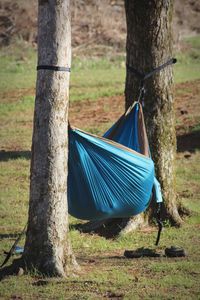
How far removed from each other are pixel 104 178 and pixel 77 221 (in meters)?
1.93

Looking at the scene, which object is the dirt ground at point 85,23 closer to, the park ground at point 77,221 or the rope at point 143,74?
the park ground at point 77,221

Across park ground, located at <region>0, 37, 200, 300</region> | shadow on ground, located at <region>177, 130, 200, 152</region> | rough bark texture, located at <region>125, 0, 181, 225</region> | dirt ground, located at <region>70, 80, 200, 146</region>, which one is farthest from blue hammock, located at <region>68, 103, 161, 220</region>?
dirt ground, located at <region>70, 80, 200, 146</region>

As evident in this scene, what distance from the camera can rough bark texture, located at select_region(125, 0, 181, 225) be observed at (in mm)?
6285

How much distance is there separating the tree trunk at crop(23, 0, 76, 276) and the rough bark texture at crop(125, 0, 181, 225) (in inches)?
65.9

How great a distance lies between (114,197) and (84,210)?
242mm

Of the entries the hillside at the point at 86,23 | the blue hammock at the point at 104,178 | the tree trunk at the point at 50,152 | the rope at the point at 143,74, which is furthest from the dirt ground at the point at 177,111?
the hillside at the point at 86,23

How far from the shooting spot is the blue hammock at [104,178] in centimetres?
502

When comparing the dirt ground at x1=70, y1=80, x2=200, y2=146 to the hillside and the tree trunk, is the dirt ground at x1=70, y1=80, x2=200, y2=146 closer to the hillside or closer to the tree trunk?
the tree trunk

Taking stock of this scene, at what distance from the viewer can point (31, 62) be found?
18.5 metres

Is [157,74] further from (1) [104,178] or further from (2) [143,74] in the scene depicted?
(1) [104,178]

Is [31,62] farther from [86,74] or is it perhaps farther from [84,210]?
[84,210]

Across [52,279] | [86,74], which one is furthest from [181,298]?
[86,74]

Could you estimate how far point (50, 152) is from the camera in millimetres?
4723

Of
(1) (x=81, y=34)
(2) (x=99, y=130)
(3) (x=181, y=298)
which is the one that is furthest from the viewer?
(1) (x=81, y=34)
